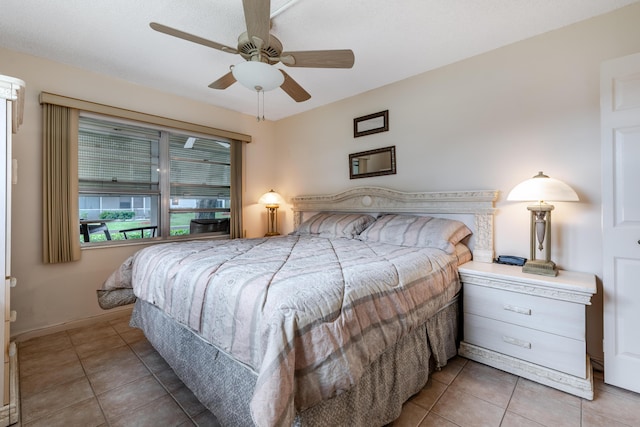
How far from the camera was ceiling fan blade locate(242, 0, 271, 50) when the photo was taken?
152 centimetres

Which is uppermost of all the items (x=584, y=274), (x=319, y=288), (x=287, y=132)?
(x=287, y=132)

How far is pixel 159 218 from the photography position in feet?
11.3

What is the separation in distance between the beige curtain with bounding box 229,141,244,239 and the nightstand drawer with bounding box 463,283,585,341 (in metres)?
2.93

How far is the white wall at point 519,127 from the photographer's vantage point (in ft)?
6.74

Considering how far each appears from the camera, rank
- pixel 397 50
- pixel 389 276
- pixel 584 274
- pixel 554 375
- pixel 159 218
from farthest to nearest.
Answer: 1. pixel 159 218
2. pixel 397 50
3. pixel 584 274
4. pixel 554 375
5. pixel 389 276

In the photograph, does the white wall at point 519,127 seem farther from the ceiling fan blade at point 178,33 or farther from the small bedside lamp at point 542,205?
the ceiling fan blade at point 178,33

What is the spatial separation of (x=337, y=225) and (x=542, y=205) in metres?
1.77

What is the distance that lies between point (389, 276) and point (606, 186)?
162cm

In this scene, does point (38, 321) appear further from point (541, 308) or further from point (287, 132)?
point (541, 308)

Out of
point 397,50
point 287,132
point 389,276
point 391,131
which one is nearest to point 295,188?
point 287,132

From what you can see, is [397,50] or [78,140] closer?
[397,50]

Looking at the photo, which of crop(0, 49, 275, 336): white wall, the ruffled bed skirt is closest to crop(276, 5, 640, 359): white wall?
the ruffled bed skirt

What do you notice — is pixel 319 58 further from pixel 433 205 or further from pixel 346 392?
pixel 346 392

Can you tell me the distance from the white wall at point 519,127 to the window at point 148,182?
2.15m
